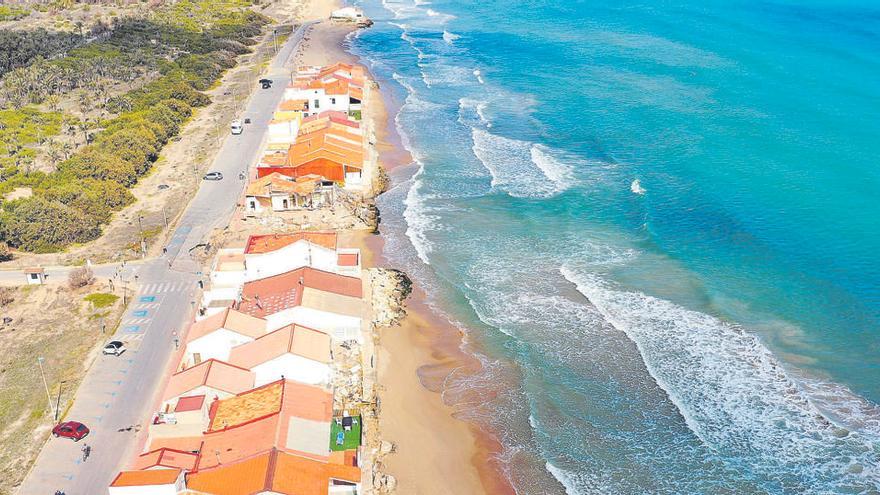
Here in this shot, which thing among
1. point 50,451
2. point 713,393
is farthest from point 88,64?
point 713,393

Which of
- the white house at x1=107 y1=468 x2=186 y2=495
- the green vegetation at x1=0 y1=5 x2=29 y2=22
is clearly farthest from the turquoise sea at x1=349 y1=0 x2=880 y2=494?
the green vegetation at x1=0 y1=5 x2=29 y2=22

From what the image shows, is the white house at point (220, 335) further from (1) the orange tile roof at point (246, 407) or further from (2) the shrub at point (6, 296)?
(2) the shrub at point (6, 296)

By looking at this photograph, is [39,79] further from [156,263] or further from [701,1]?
[701,1]

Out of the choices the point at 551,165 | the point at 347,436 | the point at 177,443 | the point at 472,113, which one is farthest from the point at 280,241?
the point at 472,113

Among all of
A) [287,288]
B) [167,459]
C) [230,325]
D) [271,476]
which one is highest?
[287,288]

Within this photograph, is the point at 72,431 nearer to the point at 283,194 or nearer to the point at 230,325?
the point at 230,325

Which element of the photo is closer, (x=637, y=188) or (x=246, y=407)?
(x=246, y=407)
